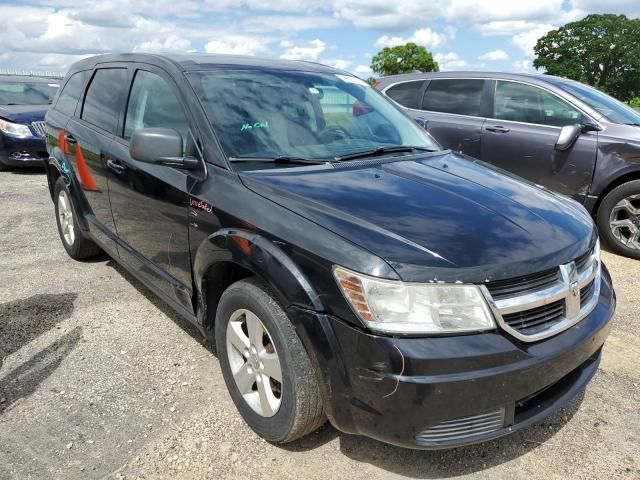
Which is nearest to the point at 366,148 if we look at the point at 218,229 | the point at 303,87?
the point at 303,87

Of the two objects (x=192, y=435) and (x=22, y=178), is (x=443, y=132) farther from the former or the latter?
(x=22, y=178)

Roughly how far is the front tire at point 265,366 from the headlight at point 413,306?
1.27 ft

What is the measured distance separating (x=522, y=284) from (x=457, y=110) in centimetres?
477

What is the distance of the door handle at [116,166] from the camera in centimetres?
348

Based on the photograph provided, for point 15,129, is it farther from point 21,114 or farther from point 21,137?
point 21,114

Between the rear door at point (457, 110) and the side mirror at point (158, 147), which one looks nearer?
the side mirror at point (158, 147)

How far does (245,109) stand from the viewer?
296cm

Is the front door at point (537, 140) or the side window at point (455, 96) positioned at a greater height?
the side window at point (455, 96)

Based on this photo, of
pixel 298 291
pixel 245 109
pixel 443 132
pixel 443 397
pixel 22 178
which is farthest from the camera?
pixel 22 178

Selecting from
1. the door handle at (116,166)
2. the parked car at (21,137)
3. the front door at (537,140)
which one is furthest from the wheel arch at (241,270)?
the parked car at (21,137)

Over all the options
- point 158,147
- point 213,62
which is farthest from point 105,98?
point 158,147

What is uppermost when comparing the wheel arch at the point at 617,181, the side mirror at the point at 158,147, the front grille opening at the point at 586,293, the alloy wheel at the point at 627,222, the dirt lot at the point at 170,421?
the side mirror at the point at 158,147

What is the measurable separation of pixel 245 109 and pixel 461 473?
2063 millimetres

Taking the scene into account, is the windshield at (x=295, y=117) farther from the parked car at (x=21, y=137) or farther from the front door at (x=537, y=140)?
the parked car at (x=21, y=137)
